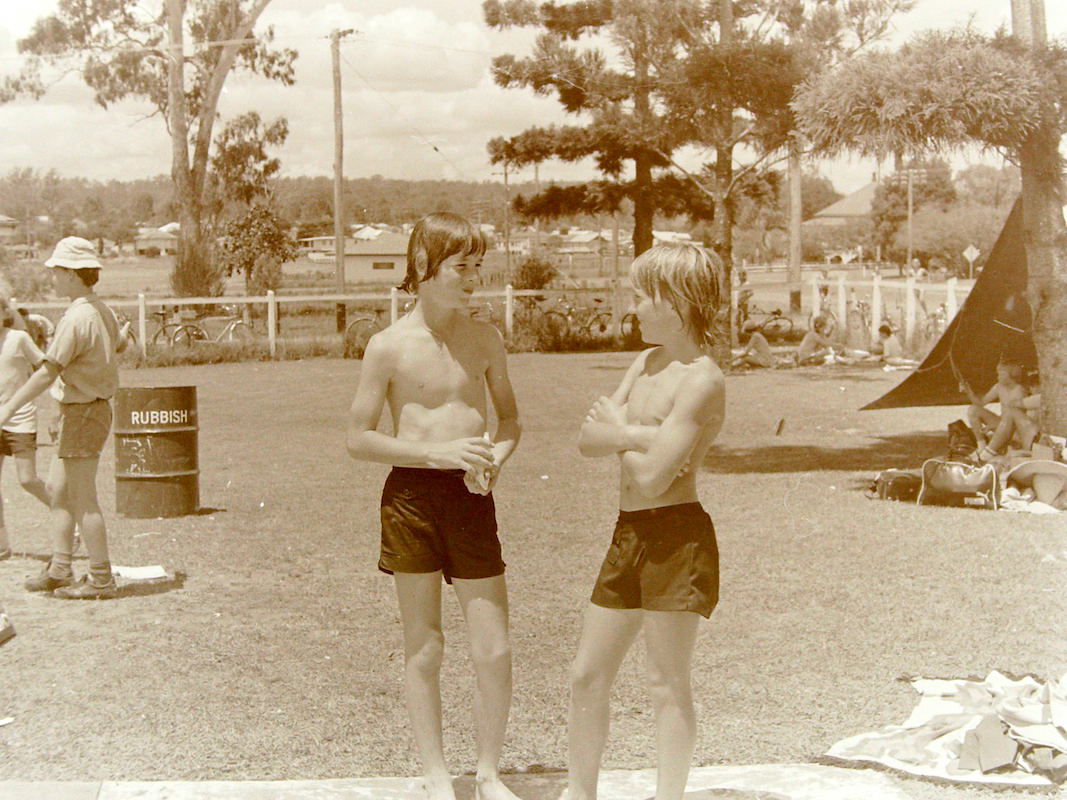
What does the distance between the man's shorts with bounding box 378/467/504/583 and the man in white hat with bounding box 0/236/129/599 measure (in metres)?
2.92

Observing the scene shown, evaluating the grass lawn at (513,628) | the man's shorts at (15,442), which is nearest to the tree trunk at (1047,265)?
the grass lawn at (513,628)

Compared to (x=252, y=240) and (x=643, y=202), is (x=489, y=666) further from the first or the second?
(x=252, y=240)

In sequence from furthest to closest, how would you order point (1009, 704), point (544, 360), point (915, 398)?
point (544, 360), point (915, 398), point (1009, 704)

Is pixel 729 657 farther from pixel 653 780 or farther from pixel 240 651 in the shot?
pixel 240 651

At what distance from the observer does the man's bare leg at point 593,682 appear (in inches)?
129

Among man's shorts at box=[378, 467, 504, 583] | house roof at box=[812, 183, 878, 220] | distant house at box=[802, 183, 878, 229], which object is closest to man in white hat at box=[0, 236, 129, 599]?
man's shorts at box=[378, 467, 504, 583]

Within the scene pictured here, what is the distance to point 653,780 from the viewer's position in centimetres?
387

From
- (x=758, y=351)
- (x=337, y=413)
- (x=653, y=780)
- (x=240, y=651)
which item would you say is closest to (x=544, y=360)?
(x=758, y=351)

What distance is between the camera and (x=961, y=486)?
8.70 meters

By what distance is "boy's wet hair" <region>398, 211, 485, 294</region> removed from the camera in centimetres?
348

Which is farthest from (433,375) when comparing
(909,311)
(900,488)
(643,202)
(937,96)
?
(643,202)

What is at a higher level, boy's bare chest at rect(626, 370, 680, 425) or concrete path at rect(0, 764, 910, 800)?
boy's bare chest at rect(626, 370, 680, 425)

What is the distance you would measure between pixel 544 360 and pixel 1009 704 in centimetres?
2048

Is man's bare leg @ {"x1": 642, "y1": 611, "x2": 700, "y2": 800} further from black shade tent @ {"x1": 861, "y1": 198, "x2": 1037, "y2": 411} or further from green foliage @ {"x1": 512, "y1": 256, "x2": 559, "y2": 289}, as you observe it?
green foliage @ {"x1": 512, "y1": 256, "x2": 559, "y2": 289}
